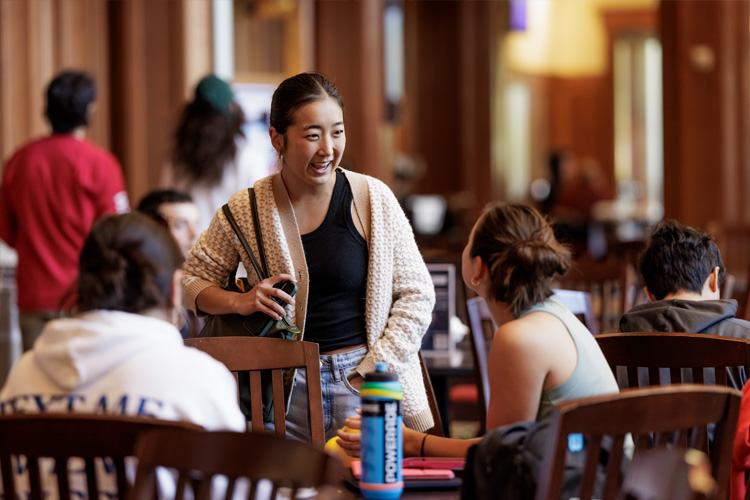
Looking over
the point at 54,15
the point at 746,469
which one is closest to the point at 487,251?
the point at 746,469

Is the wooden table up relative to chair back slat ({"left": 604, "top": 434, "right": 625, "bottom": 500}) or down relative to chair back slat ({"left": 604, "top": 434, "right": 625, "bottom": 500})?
down

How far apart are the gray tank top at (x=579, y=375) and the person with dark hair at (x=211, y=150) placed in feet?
7.15

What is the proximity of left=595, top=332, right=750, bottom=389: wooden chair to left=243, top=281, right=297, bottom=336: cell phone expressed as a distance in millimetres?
680

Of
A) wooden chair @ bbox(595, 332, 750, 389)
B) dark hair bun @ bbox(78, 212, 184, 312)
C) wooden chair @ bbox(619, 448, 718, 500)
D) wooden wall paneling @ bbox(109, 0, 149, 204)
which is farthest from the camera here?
wooden wall paneling @ bbox(109, 0, 149, 204)

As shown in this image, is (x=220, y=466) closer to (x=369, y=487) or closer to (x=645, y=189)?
(x=369, y=487)

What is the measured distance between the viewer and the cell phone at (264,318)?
2.12 meters

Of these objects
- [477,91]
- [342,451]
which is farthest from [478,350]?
[477,91]

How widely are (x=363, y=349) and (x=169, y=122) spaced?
4.51m

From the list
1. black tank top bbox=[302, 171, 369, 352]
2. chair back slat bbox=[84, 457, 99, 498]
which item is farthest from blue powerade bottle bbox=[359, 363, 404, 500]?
black tank top bbox=[302, 171, 369, 352]

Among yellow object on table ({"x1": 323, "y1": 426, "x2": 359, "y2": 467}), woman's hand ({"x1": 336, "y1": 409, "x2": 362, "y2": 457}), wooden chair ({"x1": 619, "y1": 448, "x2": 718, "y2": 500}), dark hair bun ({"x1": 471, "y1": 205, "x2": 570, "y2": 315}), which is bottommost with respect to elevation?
yellow object on table ({"x1": 323, "y1": 426, "x2": 359, "y2": 467})

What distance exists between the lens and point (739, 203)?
6547mm

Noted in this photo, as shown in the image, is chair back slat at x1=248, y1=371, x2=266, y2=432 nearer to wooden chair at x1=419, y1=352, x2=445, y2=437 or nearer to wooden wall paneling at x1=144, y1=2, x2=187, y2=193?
wooden chair at x1=419, y1=352, x2=445, y2=437

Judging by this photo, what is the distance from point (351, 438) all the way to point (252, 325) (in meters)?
0.49

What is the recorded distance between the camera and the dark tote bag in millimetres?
2131
